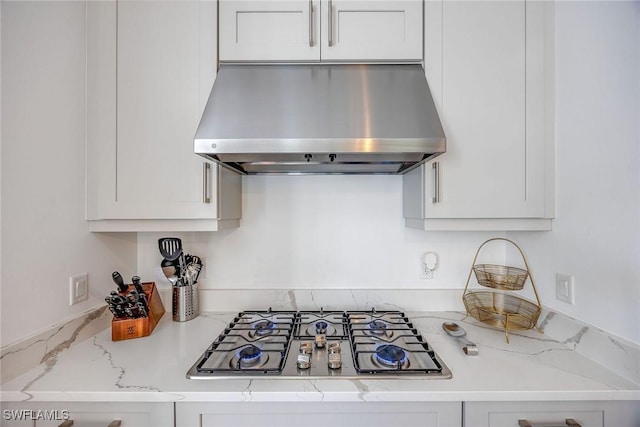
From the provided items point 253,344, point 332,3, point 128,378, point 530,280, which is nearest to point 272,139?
point 332,3

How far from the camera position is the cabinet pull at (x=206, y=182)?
111 cm

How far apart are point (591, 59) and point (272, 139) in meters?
1.18

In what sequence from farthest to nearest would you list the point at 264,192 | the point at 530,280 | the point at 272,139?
1. the point at 264,192
2. the point at 530,280
3. the point at 272,139

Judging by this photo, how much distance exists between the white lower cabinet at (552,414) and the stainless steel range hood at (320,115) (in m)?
0.81

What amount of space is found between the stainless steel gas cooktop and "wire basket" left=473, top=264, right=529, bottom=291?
0.41 m

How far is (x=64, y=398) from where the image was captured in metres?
0.79

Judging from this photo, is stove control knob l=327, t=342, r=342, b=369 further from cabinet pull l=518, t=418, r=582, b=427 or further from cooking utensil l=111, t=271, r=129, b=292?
cooking utensil l=111, t=271, r=129, b=292

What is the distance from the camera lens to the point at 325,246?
1.44 m

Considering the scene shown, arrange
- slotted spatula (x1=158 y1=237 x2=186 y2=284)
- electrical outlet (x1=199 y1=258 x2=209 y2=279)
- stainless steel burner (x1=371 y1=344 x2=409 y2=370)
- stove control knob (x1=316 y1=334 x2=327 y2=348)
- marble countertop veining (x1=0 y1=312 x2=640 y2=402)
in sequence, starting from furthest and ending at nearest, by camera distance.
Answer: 1. electrical outlet (x1=199 y1=258 x2=209 y2=279)
2. slotted spatula (x1=158 y1=237 x2=186 y2=284)
3. stove control knob (x1=316 y1=334 x2=327 y2=348)
4. stainless steel burner (x1=371 y1=344 x2=409 y2=370)
5. marble countertop veining (x1=0 y1=312 x2=640 y2=402)

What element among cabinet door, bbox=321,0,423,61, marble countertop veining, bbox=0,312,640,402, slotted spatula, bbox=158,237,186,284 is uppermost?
cabinet door, bbox=321,0,423,61

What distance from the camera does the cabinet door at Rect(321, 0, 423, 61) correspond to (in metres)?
1.11

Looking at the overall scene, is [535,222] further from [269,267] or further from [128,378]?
[128,378]

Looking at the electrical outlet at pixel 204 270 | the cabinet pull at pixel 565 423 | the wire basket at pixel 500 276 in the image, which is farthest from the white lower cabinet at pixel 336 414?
the electrical outlet at pixel 204 270

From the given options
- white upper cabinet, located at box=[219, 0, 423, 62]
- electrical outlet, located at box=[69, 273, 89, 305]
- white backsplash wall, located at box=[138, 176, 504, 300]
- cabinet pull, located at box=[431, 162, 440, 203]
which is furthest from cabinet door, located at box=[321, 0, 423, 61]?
electrical outlet, located at box=[69, 273, 89, 305]
